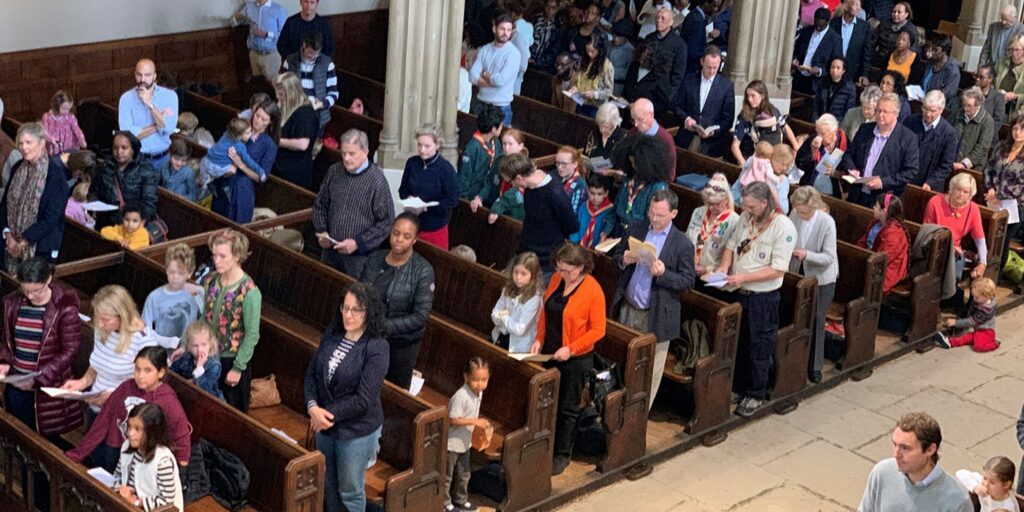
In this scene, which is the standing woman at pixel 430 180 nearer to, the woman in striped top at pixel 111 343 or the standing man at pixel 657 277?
the standing man at pixel 657 277

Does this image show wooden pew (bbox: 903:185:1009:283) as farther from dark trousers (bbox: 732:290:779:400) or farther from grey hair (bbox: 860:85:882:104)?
dark trousers (bbox: 732:290:779:400)

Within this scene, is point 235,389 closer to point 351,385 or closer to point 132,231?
point 351,385

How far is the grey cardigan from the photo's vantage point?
901 cm

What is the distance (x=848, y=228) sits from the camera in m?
10.4

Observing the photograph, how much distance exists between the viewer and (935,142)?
10766 mm

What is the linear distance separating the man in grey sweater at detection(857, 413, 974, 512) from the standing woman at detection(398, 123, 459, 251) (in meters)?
4.13

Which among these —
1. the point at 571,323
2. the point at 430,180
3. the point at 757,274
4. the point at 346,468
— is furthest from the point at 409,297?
the point at 757,274

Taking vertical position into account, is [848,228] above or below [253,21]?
below

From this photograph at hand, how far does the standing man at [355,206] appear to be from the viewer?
27.4 feet

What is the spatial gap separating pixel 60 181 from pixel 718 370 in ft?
13.1

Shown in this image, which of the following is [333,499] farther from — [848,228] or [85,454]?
[848,228]

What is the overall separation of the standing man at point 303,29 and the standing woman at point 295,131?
1897 millimetres

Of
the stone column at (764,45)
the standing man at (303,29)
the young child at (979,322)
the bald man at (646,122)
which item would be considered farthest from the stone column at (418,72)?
the young child at (979,322)

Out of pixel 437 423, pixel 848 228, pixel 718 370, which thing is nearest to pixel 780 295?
pixel 718 370
